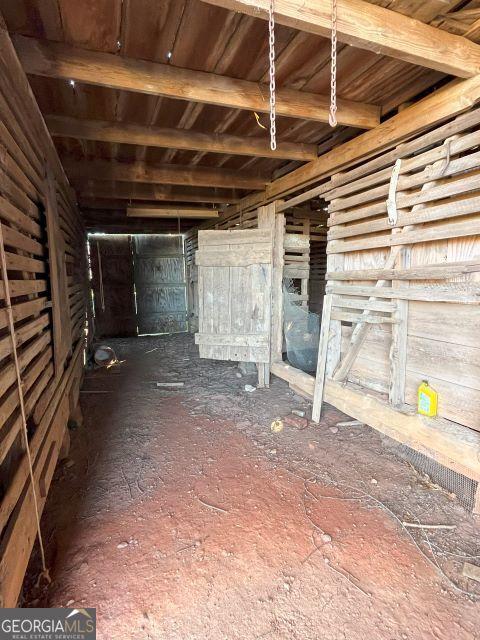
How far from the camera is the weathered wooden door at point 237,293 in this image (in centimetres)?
388

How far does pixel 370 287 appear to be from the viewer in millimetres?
2510

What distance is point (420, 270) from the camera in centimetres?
212

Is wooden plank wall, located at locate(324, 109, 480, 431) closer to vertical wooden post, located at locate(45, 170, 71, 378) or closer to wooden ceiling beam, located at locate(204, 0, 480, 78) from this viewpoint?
wooden ceiling beam, located at locate(204, 0, 480, 78)

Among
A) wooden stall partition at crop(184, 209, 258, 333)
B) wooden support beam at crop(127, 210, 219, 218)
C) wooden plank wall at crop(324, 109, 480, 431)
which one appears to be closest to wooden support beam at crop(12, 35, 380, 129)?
wooden plank wall at crop(324, 109, 480, 431)

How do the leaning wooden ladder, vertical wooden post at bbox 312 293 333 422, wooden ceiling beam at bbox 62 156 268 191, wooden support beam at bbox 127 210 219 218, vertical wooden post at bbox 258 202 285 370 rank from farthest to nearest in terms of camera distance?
wooden support beam at bbox 127 210 219 218
vertical wooden post at bbox 258 202 285 370
wooden ceiling beam at bbox 62 156 268 191
vertical wooden post at bbox 312 293 333 422
the leaning wooden ladder

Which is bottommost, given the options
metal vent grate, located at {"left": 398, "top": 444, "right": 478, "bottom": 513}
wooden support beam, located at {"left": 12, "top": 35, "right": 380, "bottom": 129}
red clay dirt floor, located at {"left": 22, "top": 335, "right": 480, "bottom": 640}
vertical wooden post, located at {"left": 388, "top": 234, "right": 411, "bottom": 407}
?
red clay dirt floor, located at {"left": 22, "top": 335, "right": 480, "bottom": 640}

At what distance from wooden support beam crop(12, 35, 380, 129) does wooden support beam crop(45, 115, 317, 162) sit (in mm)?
774

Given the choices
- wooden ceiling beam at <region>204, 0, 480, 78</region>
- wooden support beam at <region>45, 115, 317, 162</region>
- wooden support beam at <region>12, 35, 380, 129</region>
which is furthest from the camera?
wooden support beam at <region>45, 115, 317, 162</region>

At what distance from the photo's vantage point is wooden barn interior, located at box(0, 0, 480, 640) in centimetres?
138

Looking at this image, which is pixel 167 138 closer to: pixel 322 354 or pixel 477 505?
pixel 322 354

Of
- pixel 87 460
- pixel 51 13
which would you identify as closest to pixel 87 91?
pixel 51 13

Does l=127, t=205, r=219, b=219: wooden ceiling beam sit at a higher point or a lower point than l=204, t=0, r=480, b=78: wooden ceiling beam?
higher

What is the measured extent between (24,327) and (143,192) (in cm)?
348

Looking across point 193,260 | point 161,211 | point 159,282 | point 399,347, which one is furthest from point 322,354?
point 159,282
